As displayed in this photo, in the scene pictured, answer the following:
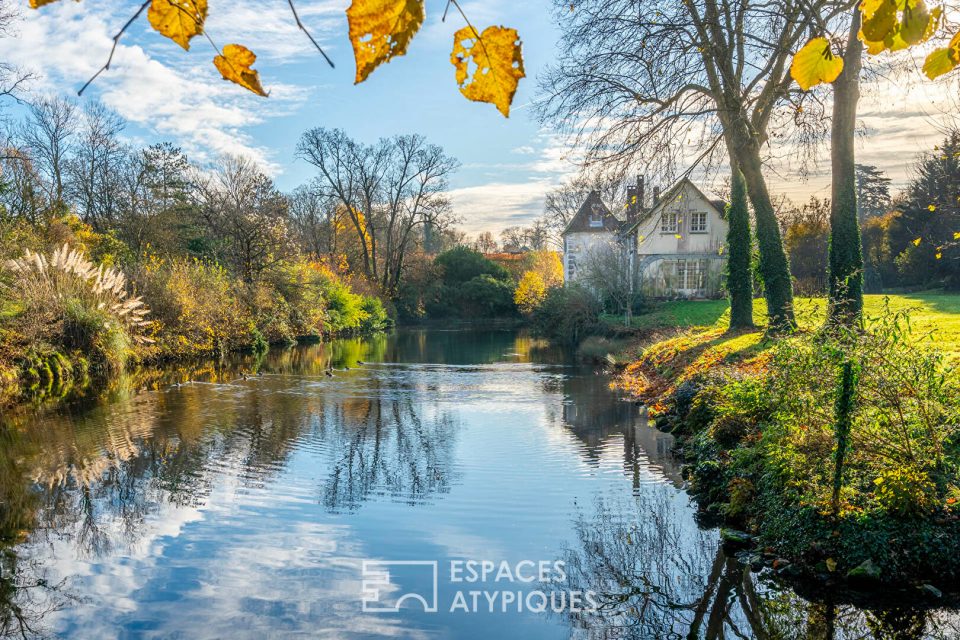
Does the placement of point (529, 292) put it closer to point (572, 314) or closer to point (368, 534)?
point (572, 314)

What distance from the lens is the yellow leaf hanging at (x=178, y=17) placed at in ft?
4.47

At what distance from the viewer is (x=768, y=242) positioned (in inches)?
549

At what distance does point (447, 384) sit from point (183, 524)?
10041 millimetres

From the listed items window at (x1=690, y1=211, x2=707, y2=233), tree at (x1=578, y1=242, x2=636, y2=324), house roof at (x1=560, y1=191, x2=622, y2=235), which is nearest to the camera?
tree at (x1=578, y1=242, x2=636, y2=324)

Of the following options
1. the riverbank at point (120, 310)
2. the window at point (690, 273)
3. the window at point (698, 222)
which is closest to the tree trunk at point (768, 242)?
the riverbank at point (120, 310)

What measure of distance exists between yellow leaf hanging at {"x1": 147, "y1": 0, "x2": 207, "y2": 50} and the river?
14.0 feet

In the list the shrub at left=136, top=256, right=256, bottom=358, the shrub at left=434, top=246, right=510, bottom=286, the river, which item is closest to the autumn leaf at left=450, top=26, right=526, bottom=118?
the river

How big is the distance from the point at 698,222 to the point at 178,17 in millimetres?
35318

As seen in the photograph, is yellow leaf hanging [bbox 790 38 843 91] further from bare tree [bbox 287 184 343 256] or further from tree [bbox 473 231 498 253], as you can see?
tree [bbox 473 231 498 253]

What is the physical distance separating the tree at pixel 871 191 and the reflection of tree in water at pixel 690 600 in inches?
1980

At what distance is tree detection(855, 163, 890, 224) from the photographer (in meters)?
48.3

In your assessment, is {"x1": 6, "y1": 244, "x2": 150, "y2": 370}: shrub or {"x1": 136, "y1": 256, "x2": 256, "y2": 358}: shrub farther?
{"x1": 136, "y1": 256, "x2": 256, "y2": 358}: shrub

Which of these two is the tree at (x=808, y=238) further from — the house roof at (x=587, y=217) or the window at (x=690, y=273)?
the house roof at (x=587, y=217)

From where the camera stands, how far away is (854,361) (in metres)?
5.15
